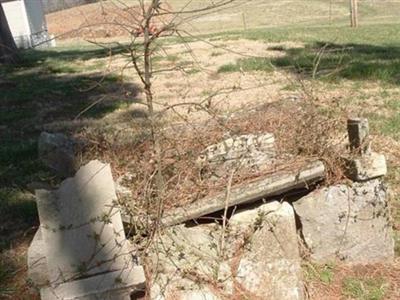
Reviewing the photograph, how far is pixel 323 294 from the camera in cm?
369

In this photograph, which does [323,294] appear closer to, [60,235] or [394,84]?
[60,235]

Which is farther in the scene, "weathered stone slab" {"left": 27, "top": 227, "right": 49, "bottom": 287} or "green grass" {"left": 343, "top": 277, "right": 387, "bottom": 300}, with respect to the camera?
"green grass" {"left": 343, "top": 277, "right": 387, "bottom": 300}

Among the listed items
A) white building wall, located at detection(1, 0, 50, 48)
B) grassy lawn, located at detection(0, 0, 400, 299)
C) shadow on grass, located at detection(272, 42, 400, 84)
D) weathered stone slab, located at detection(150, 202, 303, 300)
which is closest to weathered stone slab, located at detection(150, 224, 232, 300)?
weathered stone slab, located at detection(150, 202, 303, 300)

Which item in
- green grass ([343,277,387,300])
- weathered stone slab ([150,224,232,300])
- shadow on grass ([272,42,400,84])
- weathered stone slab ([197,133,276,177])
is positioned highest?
weathered stone slab ([197,133,276,177])

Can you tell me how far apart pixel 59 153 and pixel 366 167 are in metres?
2.07

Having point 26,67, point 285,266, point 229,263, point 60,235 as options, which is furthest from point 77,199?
point 26,67

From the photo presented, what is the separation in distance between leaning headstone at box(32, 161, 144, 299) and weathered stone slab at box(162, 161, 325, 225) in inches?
14.8

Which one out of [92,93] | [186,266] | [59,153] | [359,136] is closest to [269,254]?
[186,266]

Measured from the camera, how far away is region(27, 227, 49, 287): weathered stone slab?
329 cm

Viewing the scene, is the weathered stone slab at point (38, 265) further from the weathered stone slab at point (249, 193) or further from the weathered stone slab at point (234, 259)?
the weathered stone slab at point (249, 193)

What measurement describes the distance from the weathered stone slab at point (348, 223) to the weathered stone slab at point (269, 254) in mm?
202

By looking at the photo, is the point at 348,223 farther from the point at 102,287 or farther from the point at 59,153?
the point at 59,153

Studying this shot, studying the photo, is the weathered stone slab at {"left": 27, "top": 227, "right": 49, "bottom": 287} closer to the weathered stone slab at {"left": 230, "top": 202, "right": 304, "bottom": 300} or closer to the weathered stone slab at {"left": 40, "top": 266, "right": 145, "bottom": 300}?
the weathered stone slab at {"left": 40, "top": 266, "right": 145, "bottom": 300}

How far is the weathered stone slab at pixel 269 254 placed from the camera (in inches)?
141
